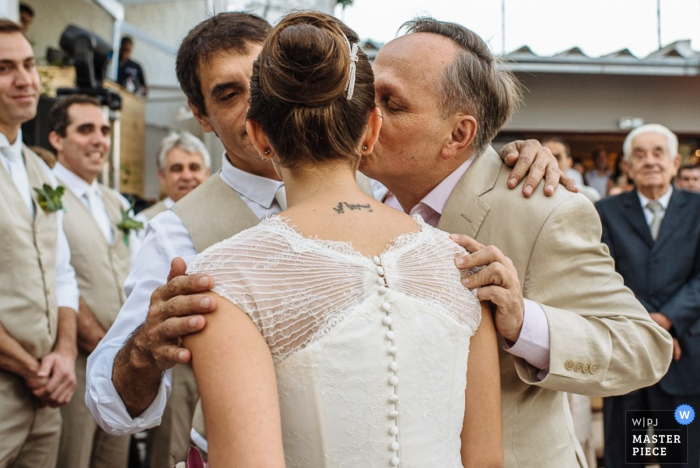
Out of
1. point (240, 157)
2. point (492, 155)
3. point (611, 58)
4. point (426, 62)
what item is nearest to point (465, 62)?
point (426, 62)

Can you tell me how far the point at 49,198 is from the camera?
Answer: 3.71m

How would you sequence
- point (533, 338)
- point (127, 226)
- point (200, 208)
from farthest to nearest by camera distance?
point (127, 226)
point (200, 208)
point (533, 338)

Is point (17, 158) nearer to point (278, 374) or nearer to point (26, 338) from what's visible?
point (26, 338)

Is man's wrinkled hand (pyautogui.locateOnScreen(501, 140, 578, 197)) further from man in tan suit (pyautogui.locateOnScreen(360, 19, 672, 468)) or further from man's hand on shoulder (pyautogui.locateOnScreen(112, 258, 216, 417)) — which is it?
man's hand on shoulder (pyautogui.locateOnScreen(112, 258, 216, 417))

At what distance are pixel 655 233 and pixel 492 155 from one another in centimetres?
314

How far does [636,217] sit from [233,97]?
11.3 ft

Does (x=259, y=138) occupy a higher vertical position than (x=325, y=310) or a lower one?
higher

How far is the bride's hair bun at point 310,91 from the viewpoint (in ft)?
4.72

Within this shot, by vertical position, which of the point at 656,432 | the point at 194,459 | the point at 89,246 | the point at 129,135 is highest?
the point at 129,135

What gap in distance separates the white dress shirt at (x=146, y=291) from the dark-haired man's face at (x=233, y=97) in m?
0.04

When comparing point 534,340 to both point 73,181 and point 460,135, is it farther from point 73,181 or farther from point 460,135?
point 73,181

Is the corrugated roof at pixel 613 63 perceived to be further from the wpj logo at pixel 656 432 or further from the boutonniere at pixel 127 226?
the boutonniere at pixel 127 226

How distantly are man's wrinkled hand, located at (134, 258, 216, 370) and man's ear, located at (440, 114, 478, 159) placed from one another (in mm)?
958

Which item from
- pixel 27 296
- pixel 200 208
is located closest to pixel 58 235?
pixel 27 296
